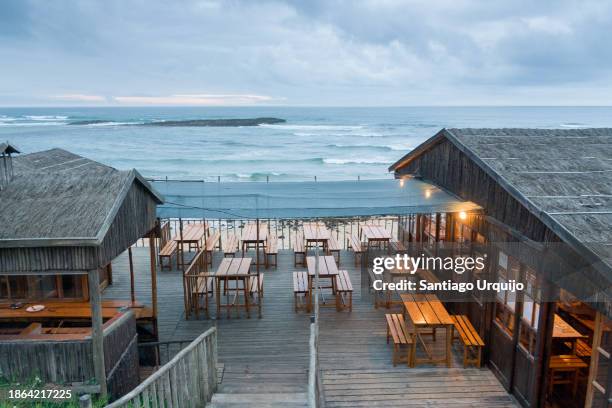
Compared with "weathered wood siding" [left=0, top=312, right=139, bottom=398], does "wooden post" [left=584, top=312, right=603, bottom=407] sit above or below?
above

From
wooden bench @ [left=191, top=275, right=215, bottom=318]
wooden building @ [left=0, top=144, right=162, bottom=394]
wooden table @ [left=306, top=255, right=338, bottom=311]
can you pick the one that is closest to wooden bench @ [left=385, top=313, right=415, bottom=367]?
wooden table @ [left=306, top=255, right=338, bottom=311]

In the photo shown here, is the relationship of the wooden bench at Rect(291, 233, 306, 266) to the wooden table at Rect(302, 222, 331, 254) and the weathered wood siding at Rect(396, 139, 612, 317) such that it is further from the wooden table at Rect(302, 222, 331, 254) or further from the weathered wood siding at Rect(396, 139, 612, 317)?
the weathered wood siding at Rect(396, 139, 612, 317)

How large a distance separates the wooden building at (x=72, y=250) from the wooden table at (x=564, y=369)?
238 inches

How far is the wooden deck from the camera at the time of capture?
6.49m

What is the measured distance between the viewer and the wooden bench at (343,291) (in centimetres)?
900

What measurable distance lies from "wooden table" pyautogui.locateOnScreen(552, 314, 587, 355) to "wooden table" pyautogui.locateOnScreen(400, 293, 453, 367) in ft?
4.80

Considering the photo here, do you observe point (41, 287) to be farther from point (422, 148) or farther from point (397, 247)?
point (422, 148)

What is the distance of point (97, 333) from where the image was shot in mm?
5551

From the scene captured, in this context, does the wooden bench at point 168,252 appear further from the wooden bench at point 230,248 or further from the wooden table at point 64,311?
the wooden table at point 64,311

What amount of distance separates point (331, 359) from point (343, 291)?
1678 millimetres

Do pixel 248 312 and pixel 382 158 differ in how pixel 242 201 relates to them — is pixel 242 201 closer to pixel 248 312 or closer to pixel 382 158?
pixel 248 312

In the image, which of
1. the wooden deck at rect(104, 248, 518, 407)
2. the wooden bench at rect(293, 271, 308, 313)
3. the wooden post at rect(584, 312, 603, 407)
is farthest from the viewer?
the wooden bench at rect(293, 271, 308, 313)

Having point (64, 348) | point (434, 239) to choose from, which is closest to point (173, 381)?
point (64, 348)

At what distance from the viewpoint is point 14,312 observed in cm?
760
